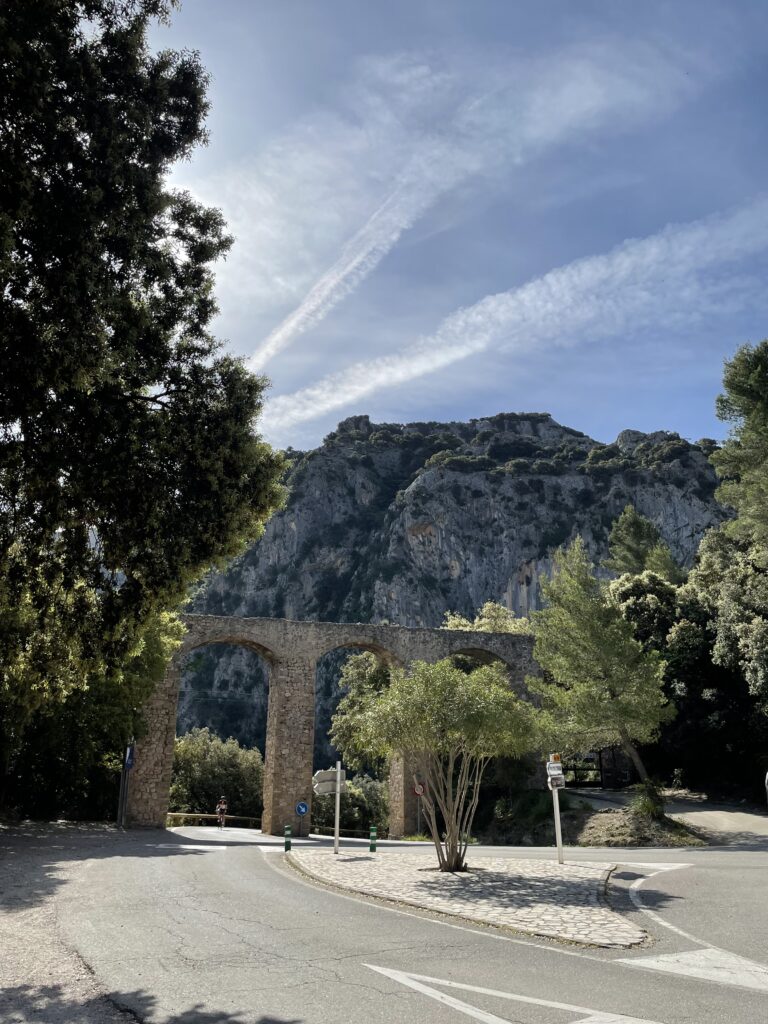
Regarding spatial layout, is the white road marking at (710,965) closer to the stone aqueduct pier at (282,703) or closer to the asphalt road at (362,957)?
the asphalt road at (362,957)

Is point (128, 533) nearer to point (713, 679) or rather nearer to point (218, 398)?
point (218, 398)

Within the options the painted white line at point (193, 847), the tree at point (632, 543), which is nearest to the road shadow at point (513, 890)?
the painted white line at point (193, 847)

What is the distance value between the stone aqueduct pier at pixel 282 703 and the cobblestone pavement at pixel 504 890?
1243cm

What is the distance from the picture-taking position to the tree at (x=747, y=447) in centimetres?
2644

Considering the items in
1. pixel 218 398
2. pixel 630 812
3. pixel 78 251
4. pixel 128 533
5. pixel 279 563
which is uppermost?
pixel 279 563

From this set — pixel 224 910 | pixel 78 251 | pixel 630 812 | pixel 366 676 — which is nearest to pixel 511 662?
pixel 366 676

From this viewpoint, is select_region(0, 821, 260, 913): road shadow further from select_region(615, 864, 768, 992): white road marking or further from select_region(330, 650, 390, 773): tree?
select_region(330, 650, 390, 773): tree

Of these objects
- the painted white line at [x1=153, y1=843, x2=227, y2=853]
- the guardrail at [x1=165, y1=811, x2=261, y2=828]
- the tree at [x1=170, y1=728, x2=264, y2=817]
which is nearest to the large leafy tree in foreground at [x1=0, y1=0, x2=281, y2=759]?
the painted white line at [x1=153, y1=843, x2=227, y2=853]

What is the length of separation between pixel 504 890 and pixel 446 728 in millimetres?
3132

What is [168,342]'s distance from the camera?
9859 mm

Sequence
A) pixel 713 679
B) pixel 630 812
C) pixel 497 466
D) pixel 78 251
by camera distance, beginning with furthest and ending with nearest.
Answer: pixel 497 466
pixel 713 679
pixel 630 812
pixel 78 251

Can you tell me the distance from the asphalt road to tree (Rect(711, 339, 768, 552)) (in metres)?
17.3

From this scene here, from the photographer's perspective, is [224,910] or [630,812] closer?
[224,910]

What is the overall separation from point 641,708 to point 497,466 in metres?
78.0
